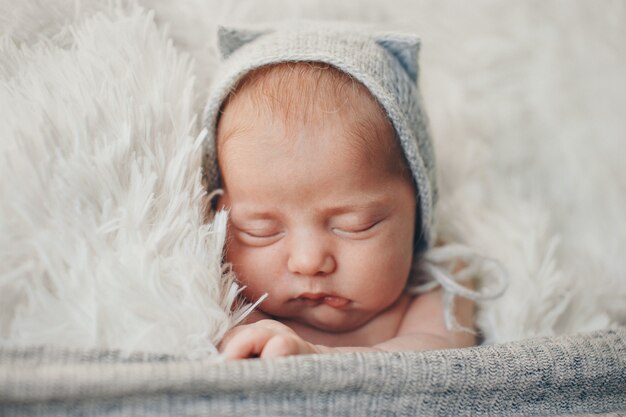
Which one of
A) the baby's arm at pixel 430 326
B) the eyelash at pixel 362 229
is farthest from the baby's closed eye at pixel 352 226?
the baby's arm at pixel 430 326

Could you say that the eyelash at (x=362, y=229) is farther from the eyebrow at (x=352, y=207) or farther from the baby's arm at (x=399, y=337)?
the baby's arm at (x=399, y=337)

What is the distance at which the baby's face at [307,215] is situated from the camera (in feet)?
3.59

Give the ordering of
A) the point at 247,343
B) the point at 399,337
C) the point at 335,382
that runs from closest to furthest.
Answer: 1. the point at 335,382
2. the point at 247,343
3. the point at 399,337

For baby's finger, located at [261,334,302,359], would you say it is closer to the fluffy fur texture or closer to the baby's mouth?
the fluffy fur texture

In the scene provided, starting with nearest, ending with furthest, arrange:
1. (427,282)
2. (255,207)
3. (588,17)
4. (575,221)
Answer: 1. (255,207)
2. (427,282)
3. (575,221)
4. (588,17)

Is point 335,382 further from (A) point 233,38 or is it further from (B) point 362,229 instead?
(A) point 233,38

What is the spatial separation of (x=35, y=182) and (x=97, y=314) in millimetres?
211

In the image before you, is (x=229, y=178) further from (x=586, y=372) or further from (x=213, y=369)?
(x=586, y=372)

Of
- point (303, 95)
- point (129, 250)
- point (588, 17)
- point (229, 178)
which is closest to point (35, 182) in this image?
point (129, 250)

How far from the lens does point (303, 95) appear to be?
44.1 inches

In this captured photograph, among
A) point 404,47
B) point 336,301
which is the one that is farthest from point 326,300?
point 404,47

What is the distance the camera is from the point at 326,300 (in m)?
1.16

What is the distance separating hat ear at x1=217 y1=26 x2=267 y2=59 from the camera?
4.23 feet

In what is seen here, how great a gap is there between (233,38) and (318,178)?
0.40 meters
